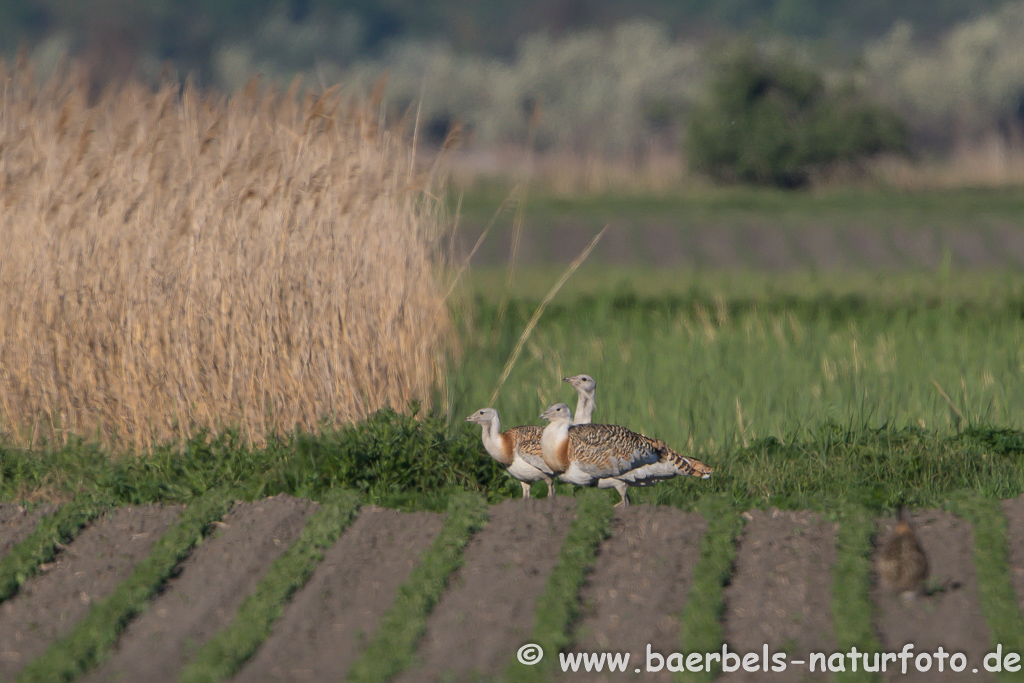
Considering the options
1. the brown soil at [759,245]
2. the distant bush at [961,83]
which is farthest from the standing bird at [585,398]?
the distant bush at [961,83]

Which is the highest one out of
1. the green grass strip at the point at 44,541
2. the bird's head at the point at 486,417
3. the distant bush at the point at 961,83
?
the bird's head at the point at 486,417

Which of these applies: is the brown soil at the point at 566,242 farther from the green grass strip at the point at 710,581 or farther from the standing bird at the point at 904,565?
the standing bird at the point at 904,565

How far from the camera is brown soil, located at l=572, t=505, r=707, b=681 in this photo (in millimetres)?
4844

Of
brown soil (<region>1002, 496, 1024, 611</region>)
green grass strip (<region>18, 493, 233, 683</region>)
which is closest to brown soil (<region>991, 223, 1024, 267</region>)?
brown soil (<region>1002, 496, 1024, 611</region>)

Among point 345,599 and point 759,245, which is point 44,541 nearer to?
point 345,599

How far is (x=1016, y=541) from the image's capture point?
5.71 meters

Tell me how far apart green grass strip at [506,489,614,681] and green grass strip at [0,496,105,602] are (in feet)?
7.63

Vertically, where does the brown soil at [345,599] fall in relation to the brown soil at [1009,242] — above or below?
above

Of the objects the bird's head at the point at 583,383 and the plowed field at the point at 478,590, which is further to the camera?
the bird's head at the point at 583,383

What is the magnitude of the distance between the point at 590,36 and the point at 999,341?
38104 millimetres

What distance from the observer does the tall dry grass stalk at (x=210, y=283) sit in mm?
7645

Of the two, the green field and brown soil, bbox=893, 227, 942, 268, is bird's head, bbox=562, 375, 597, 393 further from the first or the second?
brown soil, bbox=893, 227, 942, 268

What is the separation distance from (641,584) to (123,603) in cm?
215

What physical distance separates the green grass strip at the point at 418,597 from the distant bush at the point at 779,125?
2290 cm
